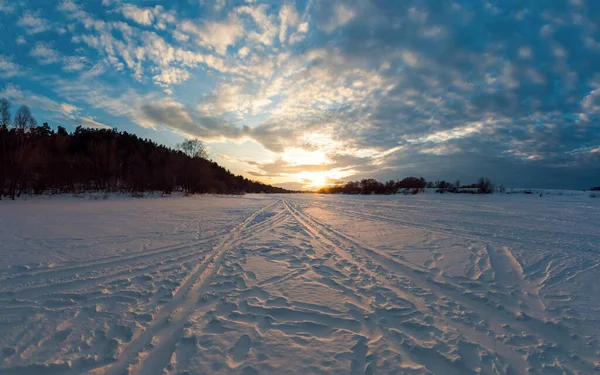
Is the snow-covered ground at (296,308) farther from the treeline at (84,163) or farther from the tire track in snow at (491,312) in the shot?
the treeline at (84,163)

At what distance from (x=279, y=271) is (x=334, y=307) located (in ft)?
7.18

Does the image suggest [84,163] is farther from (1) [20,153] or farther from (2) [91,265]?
(2) [91,265]

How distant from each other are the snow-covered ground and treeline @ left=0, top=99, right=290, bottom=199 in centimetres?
2893

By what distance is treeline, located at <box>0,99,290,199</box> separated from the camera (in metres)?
27.0

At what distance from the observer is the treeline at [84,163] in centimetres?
2702

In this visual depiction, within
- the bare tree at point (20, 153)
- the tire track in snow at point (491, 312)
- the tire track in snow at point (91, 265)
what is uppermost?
the bare tree at point (20, 153)

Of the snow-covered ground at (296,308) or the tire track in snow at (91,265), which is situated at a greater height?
the tire track in snow at (91,265)

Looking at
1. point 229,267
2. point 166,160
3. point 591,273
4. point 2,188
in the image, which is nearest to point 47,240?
point 229,267

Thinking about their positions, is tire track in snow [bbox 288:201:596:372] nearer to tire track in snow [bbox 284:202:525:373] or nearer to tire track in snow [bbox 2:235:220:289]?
tire track in snow [bbox 284:202:525:373]

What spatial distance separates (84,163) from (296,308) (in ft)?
172

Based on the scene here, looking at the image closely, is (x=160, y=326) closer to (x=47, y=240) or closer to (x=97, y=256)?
(x=97, y=256)

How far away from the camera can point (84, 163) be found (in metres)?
41.6

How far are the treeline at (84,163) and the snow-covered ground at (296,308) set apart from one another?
94.9 feet

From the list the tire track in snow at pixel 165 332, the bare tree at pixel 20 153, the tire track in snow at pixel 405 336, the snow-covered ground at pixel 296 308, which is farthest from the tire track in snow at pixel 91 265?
the bare tree at pixel 20 153
